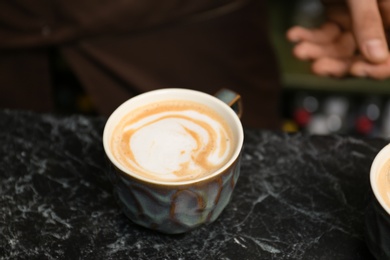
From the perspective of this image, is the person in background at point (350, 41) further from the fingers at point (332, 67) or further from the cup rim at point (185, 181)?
the cup rim at point (185, 181)

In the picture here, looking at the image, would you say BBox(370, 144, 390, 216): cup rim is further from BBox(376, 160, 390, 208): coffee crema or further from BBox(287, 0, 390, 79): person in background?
BBox(287, 0, 390, 79): person in background

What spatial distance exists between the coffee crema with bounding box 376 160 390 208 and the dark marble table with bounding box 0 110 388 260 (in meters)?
0.10

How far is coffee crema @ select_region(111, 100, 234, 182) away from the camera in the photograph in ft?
2.54

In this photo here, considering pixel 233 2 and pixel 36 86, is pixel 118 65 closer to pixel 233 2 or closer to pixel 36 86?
pixel 36 86

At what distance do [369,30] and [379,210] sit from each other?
377 mm

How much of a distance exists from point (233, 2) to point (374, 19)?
515mm

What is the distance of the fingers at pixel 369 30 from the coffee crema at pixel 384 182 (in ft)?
0.82

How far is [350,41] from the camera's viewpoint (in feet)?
3.66

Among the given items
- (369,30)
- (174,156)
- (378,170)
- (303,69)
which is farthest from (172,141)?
(303,69)

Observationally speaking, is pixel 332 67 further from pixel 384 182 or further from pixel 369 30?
pixel 384 182

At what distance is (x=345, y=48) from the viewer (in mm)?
1105

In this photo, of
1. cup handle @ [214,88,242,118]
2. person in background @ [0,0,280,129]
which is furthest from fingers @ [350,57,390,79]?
person in background @ [0,0,280,129]

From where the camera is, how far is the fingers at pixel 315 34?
1.11 m

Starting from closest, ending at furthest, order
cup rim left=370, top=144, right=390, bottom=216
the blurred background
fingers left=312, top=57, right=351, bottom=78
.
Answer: cup rim left=370, top=144, right=390, bottom=216, fingers left=312, top=57, right=351, bottom=78, the blurred background
